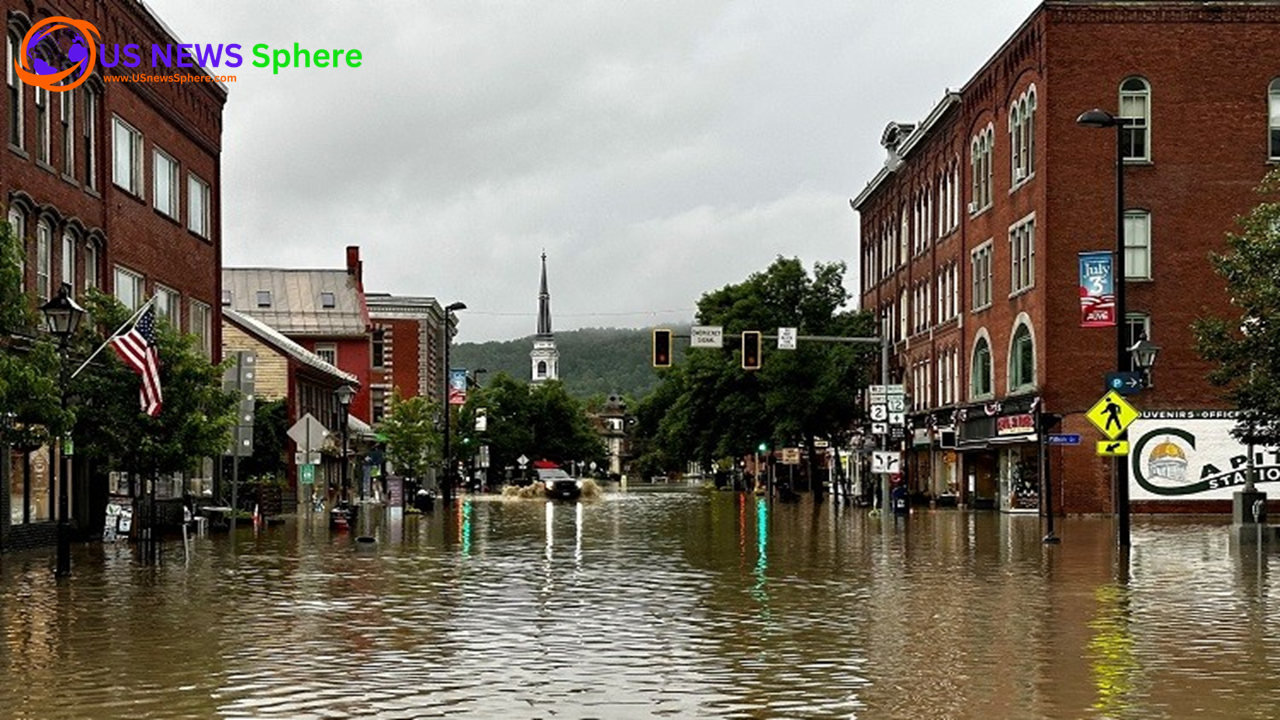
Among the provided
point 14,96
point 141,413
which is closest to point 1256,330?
point 141,413

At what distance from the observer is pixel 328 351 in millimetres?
105312

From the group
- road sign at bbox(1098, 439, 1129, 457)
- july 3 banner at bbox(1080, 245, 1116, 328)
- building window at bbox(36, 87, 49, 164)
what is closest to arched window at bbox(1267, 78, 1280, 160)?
july 3 banner at bbox(1080, 245, 1116, 328)

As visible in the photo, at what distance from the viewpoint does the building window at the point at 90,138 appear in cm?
4053

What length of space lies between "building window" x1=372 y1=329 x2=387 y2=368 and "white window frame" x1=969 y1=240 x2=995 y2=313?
53.2 m

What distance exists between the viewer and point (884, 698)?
13.3 metres

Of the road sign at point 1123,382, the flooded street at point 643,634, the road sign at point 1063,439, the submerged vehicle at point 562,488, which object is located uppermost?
the road sign at point 1123,382

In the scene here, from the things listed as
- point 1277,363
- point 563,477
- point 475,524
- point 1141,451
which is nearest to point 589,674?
point 1277,363

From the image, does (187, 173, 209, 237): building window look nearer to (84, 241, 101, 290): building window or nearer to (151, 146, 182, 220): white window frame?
(151, 146, 182, 220): white window frame

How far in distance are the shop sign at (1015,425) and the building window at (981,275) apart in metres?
6.08

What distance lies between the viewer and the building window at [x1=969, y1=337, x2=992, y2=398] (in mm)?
67500

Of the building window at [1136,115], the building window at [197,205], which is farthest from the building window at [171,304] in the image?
the building window at [1136,115]

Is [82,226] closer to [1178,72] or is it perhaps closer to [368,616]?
[368,616]

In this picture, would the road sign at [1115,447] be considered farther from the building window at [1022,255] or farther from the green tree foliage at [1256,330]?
the building window at [1022,255]

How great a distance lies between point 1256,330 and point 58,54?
2547 cm
